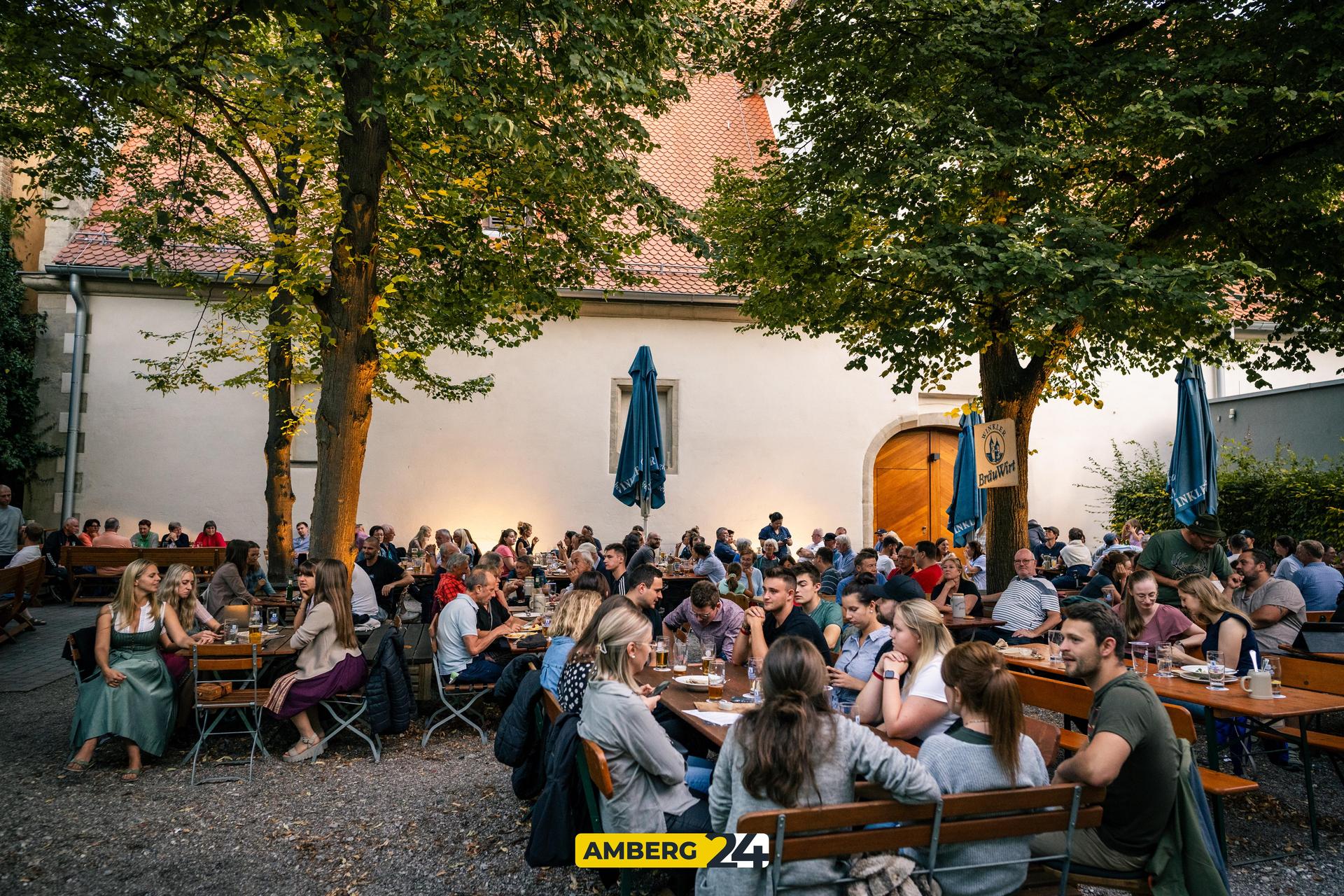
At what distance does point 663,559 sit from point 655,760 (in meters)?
11.3

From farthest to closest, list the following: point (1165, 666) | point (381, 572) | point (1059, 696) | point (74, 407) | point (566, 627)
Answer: point (74, 407)
point (381, 572)
point (1165, 666)
point (566, 627)
point (1059, 696)

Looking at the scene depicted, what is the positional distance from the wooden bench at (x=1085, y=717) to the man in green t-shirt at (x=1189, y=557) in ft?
9.33

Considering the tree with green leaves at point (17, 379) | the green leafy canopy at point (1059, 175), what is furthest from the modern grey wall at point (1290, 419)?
the tree with green leaves at point (17, 379)

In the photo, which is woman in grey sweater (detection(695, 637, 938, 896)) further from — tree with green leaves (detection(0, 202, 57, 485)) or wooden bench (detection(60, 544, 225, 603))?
tree with green leaves (detection(0, 202, 57, 485))

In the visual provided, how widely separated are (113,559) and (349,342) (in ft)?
30.7

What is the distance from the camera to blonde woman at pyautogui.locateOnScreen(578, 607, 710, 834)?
3.96 meters

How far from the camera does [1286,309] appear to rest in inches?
386

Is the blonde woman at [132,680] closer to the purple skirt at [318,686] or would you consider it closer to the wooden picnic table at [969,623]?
the purple skirt at [318,686]

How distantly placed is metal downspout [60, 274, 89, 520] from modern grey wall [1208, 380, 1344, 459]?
23.6 metres

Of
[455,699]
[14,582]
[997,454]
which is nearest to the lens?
[455,699]

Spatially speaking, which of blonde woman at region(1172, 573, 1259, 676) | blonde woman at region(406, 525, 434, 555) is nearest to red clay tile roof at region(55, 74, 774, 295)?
blonde woman at region(406, 525, 434, 555)

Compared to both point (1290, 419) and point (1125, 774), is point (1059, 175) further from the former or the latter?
point (1290, 419)

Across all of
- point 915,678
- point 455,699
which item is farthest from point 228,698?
point 915,678

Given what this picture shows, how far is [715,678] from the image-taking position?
18.4 feet
